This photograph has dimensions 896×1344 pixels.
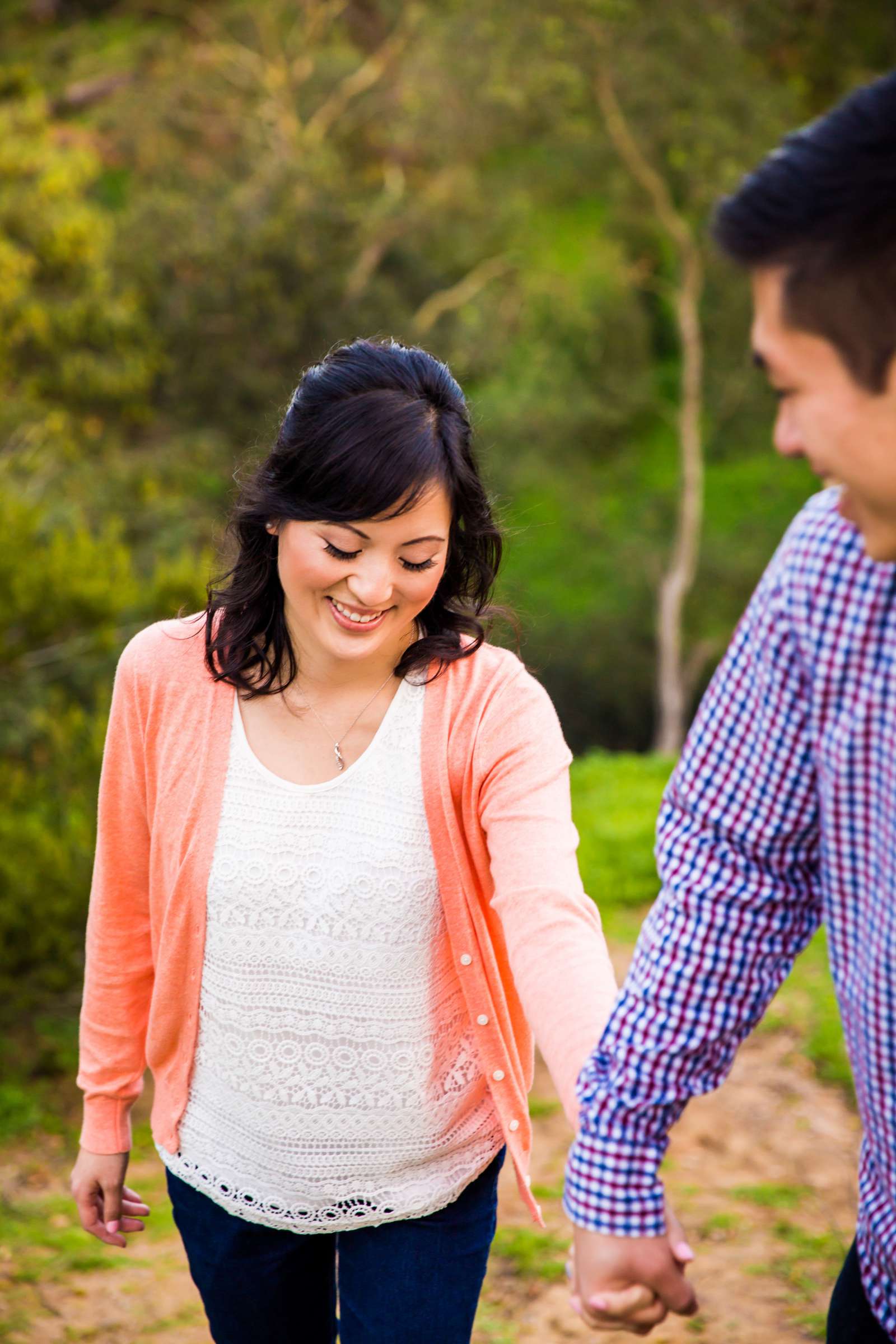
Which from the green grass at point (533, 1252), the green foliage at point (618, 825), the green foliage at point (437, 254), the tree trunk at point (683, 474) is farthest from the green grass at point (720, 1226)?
the tree trunk at point (683, 474)

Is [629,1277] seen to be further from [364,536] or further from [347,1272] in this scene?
[364,536]

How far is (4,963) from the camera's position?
451 cm

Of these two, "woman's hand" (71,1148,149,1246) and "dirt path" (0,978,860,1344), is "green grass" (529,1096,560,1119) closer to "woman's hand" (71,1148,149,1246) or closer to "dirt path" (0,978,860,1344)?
"dirt path" (0,978,860,1344)

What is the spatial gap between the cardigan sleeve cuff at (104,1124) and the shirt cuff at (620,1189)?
0.79 m

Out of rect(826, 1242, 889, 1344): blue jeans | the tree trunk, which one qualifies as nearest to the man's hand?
rect(826, 1242, 889, 1344): blue jeans

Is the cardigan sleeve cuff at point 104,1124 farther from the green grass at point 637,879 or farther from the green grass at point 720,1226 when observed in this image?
the green grass at point 637,879

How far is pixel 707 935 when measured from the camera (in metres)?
1.20

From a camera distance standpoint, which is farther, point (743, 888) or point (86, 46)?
point (86, 46)

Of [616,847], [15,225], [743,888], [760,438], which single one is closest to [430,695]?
[743,888]

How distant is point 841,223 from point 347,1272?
137 cm

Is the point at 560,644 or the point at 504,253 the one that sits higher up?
the point at 504,253

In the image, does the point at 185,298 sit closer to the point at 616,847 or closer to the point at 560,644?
the point at 560,644

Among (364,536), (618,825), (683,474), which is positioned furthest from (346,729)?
(683,474)

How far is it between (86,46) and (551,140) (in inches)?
405
